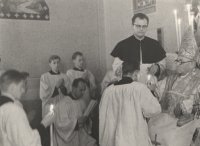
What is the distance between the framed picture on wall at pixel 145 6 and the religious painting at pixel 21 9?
1.31 meters

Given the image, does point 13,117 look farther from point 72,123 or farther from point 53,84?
point 53,84

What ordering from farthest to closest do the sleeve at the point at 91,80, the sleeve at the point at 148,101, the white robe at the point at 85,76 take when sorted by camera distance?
the sleeve at the point at 91,80 → the white robe at the point at 85,76 → the sleeve at the point at 148,101

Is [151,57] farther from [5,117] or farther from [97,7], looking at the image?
[5,117]

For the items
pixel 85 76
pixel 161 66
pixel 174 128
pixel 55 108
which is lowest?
pixel 174 128

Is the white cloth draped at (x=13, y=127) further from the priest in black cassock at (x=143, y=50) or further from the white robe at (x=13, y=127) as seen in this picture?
the priest in black cassock at (x=143, y=50)

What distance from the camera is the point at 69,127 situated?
3.95 m

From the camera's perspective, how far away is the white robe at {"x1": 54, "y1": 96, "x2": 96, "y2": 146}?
3939 mm

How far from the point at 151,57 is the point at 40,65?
1673mm

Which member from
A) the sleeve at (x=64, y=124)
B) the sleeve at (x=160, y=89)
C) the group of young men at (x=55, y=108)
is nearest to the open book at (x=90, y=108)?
the group of young men at (x=55, y=108)

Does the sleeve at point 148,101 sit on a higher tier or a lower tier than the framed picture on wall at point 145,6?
lower

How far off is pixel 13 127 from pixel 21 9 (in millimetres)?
2464

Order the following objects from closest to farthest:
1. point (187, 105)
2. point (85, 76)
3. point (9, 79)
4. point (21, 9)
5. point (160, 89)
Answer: point (9, 79), point (187, 105), point (160, 89), point (21, 9), point (85, 76)

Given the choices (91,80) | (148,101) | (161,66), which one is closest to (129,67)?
(148,101)

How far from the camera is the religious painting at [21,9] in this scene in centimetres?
429
